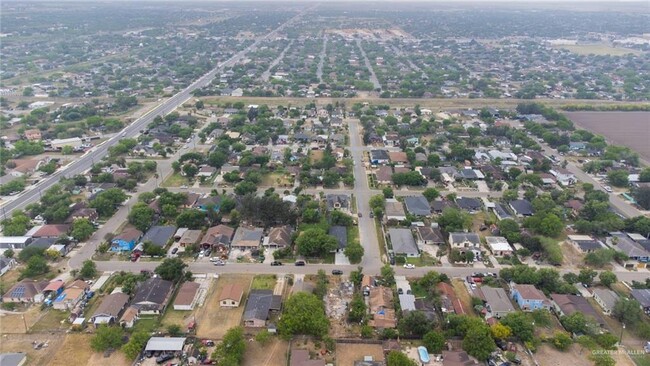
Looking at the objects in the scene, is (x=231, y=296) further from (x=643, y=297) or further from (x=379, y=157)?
(x=379, y=157)

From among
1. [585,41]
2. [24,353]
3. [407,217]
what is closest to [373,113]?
[407,217]

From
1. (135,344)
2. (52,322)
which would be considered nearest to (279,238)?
(135,344)

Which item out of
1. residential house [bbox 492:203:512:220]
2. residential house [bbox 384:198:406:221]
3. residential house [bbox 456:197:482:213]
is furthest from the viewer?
residential house [bbox 456:197:482:213]

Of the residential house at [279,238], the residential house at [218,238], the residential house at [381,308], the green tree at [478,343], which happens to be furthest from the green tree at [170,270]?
the green tree at [478,343]

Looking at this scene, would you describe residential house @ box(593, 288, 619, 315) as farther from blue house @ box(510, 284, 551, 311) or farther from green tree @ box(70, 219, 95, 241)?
green tree @ box(70, 219, 95, 241)

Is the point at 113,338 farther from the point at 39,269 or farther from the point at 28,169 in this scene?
the point at 28,169

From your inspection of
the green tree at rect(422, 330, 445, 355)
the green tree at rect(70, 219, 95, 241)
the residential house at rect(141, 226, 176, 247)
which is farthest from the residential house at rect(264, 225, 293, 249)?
the green tree at rect(70, 219, 95, 241)
